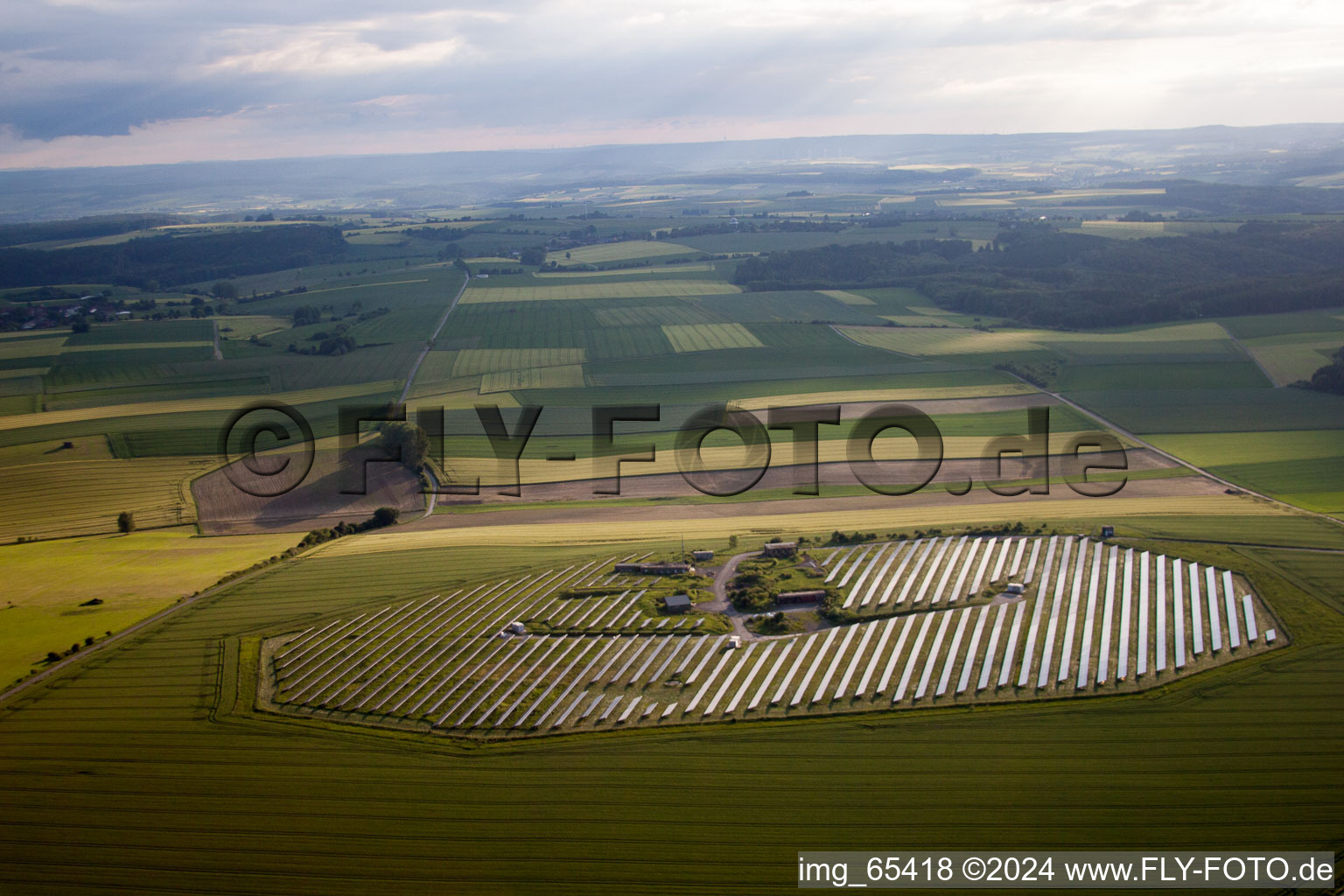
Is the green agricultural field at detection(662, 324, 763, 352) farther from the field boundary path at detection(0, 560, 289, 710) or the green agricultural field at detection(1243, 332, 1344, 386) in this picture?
the field boundary path at detection(0, 560, 289, 710)

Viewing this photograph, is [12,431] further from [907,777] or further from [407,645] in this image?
[907,777]

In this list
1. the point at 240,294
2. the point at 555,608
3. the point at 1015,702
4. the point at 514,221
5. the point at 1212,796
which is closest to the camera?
the point at 1212,796

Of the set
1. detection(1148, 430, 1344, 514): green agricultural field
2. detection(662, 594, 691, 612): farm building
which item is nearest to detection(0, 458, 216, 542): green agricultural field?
detection(662, 594, 691, 612): farm building

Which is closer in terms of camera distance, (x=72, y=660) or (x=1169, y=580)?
(x=72, y=660)

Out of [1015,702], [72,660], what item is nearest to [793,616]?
[1015,702]

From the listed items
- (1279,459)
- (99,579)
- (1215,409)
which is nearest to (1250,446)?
(1279,459)

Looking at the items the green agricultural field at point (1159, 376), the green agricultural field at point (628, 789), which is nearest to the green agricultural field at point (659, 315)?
the green agricultural field at point (1159, 376)
